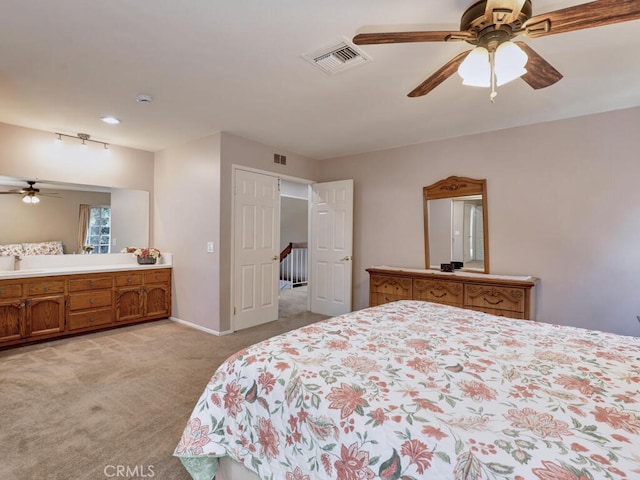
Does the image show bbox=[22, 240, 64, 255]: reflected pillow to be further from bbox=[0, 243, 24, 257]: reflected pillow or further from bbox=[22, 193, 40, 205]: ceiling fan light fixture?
bbox=[22, 193, 40, 205]: ceiling fan light fixture

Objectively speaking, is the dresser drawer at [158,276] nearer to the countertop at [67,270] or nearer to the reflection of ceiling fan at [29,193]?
the countertop at [67,270]

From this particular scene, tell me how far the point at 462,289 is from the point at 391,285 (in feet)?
2.72

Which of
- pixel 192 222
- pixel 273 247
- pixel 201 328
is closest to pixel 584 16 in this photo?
pixel 273 247

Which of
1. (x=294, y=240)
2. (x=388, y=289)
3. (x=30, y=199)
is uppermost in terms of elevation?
(x=30, y=199)

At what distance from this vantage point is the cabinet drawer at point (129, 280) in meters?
4.09

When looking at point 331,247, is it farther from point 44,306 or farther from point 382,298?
point 44,306

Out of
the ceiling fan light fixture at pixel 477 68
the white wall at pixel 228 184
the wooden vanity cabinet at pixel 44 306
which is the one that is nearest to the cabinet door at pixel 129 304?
the wooden vanity cabinet at pixel 44 306

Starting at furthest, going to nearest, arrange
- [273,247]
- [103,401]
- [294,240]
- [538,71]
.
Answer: [294,240]
[273,247]
[103,401]
[538,71]

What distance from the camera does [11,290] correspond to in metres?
3.32

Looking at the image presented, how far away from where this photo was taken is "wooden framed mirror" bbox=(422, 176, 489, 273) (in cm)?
373

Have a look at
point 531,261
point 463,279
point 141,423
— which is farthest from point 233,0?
point 531,261

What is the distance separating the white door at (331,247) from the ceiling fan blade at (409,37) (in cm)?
309

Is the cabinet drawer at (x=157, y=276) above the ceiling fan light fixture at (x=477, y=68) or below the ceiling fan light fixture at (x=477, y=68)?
below

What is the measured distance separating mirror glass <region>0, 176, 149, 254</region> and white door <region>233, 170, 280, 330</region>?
5.64 feet
